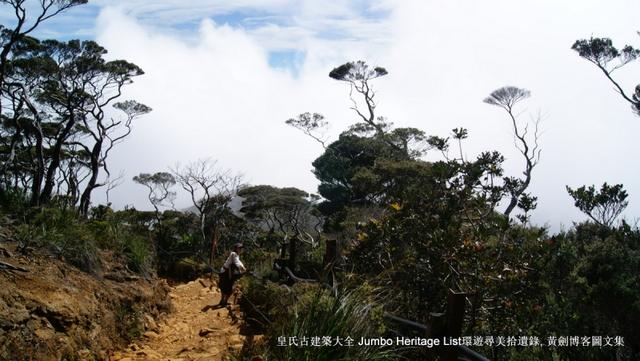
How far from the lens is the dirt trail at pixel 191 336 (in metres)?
5.02

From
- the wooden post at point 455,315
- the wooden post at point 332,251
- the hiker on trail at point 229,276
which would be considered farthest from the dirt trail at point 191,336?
the wooden post at point 455,315

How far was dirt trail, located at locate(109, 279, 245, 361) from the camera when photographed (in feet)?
16.5

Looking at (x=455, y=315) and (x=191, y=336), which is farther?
(x=191, y=336)

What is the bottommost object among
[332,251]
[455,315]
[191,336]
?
[191,336]

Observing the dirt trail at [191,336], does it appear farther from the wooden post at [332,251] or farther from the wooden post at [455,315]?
the wooden post at [455,315]

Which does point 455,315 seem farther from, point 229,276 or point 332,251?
point 229,276

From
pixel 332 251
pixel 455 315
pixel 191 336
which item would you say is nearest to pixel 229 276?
pixel 191 336

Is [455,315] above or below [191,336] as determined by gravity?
above

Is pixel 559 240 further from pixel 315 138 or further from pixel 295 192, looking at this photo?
pixel 315 138

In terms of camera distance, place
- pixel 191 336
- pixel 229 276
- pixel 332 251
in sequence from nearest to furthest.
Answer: pixel 332 251 → pixel 191 336 → pixel 229 276

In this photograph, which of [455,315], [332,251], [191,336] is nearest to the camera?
[455,315]

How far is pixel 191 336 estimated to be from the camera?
599cm

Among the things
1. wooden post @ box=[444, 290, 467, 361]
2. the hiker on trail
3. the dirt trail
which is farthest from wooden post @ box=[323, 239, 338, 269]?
the hiker on trail

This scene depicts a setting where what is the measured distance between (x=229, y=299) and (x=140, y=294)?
2.29m
